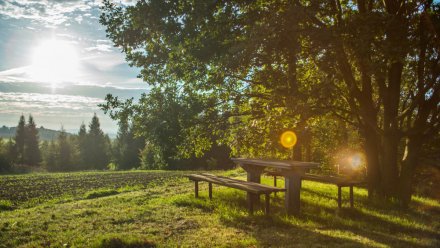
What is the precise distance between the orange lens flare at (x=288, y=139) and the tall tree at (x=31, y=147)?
80.7 m

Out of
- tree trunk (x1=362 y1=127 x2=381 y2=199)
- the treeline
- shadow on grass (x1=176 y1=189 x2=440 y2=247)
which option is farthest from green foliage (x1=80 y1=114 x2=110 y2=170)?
tree trunk (x1=362 y1=127 x2=381 y2=199)

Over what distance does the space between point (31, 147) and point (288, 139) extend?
81.2 m

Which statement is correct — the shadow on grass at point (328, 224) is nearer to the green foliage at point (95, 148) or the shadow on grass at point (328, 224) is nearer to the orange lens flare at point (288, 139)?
the orange lens flare at point (288, 139)

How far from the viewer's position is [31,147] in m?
80.7

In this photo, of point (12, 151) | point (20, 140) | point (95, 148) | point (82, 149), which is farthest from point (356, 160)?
point (20, 140)

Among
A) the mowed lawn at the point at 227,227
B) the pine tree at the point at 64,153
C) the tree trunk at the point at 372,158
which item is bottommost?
the pine tree at the point at 64,153

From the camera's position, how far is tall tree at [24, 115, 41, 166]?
80.4m

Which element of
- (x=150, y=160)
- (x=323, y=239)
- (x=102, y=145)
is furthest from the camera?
(x=102, y=145)

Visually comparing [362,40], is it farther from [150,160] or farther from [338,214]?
[150,160]

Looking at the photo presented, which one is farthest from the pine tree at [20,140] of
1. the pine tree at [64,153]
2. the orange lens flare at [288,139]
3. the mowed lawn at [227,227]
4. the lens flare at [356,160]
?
the orange lens flare at [288,139]

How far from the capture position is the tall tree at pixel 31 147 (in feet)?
264

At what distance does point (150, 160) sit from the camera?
215ft

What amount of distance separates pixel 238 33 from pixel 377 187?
8021 mm

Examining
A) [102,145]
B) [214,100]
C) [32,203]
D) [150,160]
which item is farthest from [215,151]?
[214,100]
